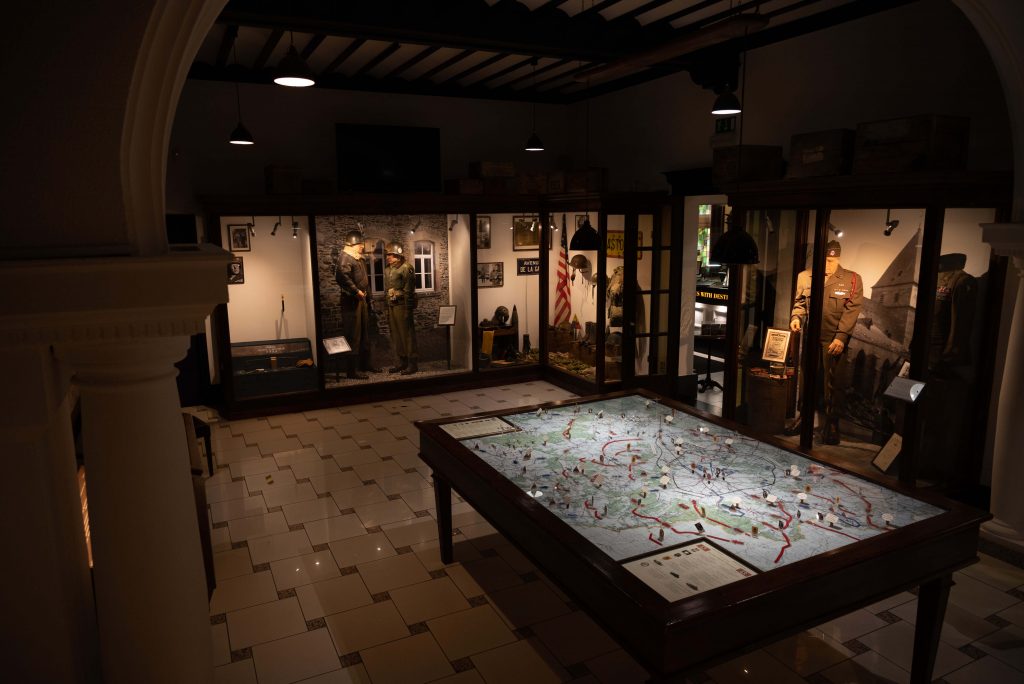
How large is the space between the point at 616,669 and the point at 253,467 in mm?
4692

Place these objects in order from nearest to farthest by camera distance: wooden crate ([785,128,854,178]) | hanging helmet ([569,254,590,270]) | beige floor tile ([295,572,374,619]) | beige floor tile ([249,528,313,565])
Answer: beige floor tile ([295,572,374,619])
beige floor tile ([249,528,313,565])
wooden crate ([785,128,854,178])
hanging helmet ([569,254,590,270])

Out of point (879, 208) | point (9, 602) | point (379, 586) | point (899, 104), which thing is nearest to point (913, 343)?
point (879, 208)

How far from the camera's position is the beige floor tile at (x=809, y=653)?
399 cm

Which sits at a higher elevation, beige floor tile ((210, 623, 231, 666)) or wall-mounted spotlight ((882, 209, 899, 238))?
wall-mounted spotlight ((882, 209, 899, 238))

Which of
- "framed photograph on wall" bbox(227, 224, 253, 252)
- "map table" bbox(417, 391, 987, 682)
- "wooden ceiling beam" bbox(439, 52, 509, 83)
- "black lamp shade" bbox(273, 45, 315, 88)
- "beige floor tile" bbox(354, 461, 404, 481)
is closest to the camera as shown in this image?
"map table" bbox(417, 391, 987, 682)

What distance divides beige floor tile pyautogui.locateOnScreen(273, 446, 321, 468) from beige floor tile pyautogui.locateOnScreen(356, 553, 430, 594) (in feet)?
8.15

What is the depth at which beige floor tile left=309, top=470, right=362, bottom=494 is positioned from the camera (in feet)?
21.8

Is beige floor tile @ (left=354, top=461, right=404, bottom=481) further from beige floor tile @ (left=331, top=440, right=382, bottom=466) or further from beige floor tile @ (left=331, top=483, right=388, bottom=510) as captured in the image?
beige floor tile @ (left=331, top=483, right=388, bottom=510)

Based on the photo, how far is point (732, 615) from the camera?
2.81 metres

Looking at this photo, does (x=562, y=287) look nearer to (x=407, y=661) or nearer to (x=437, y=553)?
(x=437, y=553)

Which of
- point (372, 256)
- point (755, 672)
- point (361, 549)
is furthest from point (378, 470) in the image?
point (755, 672)

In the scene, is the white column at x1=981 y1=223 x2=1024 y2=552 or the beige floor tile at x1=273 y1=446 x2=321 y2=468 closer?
the white column at x1=981 y1=223 x2=1024 y2=552

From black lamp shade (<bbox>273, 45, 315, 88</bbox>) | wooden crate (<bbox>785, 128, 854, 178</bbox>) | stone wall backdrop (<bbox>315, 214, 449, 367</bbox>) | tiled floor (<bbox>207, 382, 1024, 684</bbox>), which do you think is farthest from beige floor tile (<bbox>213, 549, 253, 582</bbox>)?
wooden crate (<bbox>785, 128, 854, 178</bbox>)

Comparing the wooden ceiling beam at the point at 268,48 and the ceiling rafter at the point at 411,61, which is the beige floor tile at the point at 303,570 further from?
the ceiling rafter at the point at 411,61
